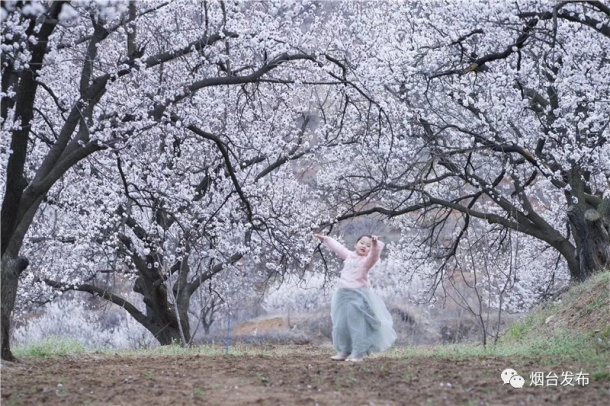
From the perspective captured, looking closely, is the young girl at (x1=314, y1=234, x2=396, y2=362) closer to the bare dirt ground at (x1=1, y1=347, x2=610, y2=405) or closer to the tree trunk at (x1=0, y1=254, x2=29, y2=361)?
the bare dirt ground at (x1=1, y1=347, x2=610, y2=405)

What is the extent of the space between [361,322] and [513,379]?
2012 mm

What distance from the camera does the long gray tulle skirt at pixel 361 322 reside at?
8.26 meters

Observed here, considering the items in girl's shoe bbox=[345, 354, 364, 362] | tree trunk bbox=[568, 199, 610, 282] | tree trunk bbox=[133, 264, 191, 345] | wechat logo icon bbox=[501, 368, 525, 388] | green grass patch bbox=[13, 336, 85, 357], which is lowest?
wechat logo icon bbox=[501, 368, 525, 388]

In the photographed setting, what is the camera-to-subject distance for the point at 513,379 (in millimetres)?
6602

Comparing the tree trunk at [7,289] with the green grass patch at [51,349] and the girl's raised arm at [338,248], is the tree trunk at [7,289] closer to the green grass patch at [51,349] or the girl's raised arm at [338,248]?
the green grass patch at [51,349]

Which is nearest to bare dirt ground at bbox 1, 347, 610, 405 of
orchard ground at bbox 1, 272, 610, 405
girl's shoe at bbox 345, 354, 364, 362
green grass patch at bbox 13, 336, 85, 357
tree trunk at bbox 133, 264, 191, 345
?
orchard ground at bbox 1, 272, 610, 405

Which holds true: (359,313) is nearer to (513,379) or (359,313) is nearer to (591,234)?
(513,379)

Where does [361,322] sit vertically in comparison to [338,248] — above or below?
below

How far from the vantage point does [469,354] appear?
9.34 metres

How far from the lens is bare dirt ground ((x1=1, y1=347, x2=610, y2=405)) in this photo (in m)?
5.88

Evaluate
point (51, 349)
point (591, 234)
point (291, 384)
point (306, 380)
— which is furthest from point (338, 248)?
point (591, 234)

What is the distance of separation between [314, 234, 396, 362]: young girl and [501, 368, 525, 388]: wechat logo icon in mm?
1696

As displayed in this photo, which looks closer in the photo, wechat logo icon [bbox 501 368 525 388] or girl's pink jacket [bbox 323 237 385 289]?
wechat logo icon [bbox 501 368 525 388]

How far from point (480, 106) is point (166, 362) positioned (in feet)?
24.5
